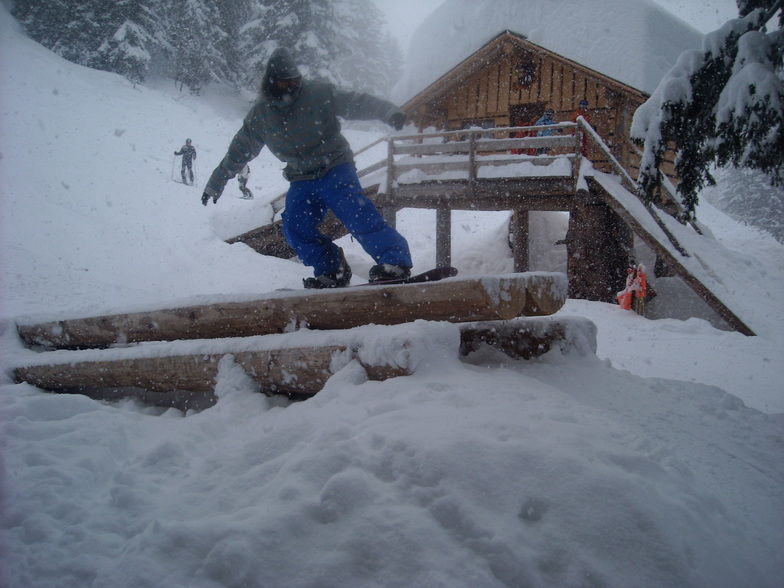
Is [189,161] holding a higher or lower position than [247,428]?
higher

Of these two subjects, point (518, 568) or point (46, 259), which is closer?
point (518, 568)

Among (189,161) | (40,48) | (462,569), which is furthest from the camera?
Answer: (40,48)

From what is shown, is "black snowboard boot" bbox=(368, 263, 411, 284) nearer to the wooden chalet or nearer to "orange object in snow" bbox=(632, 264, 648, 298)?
"orange object in snow" bbox=(632, 264, 648, 298)

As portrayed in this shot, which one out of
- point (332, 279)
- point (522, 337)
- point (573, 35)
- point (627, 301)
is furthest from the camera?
point (573, 35)

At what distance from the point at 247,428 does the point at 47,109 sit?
2045 cm

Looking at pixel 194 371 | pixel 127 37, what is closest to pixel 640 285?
pixel 194 371

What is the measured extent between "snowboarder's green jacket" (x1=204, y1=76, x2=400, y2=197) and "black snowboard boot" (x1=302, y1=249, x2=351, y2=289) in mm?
894

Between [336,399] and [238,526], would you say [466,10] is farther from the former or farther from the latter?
[238,526]

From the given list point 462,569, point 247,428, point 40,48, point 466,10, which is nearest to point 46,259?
point 247,428

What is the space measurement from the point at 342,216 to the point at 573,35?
11.4 meters

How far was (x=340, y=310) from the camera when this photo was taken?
2.76 metres

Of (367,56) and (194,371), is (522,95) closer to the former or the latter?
(194,371)

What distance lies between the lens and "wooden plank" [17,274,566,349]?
241 centimetres

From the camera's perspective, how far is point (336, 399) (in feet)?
7.00
